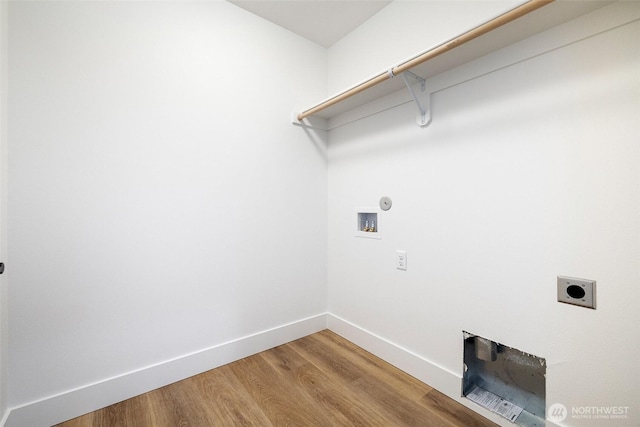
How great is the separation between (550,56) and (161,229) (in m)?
1.99

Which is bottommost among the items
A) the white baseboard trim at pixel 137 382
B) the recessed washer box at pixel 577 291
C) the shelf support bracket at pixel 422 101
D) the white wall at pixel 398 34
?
the white baseboard trim at pixel 137 382

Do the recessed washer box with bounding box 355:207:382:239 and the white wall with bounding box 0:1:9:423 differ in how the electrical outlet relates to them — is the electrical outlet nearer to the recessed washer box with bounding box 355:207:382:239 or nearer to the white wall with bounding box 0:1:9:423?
the recessed washer box with bounding box 355:207:382:239

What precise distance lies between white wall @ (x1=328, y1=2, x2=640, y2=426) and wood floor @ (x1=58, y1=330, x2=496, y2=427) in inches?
5.9

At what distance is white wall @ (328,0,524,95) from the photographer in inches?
50.1

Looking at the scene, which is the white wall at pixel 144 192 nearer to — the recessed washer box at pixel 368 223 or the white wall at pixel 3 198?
the white wall at pixel 3 198

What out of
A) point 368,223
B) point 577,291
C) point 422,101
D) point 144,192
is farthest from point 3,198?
point 577,291

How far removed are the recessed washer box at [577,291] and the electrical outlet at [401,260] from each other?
0.70 metres

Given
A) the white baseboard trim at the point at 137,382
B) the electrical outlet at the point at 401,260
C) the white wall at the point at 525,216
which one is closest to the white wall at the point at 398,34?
the white wall at the point at 525,216

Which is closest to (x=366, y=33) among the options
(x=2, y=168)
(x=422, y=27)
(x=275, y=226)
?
(x=422, y=27)

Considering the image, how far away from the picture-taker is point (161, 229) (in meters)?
1.43

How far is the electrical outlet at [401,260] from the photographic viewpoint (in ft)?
5.18

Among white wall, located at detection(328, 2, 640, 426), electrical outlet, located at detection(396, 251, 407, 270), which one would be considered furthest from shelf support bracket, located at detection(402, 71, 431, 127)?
electrical outlet, located at detection(396, 251, 407, 270)

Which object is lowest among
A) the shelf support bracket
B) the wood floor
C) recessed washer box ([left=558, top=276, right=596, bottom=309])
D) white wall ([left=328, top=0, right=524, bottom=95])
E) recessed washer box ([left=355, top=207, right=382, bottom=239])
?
the wood floor

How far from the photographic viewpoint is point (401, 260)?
1.60m
